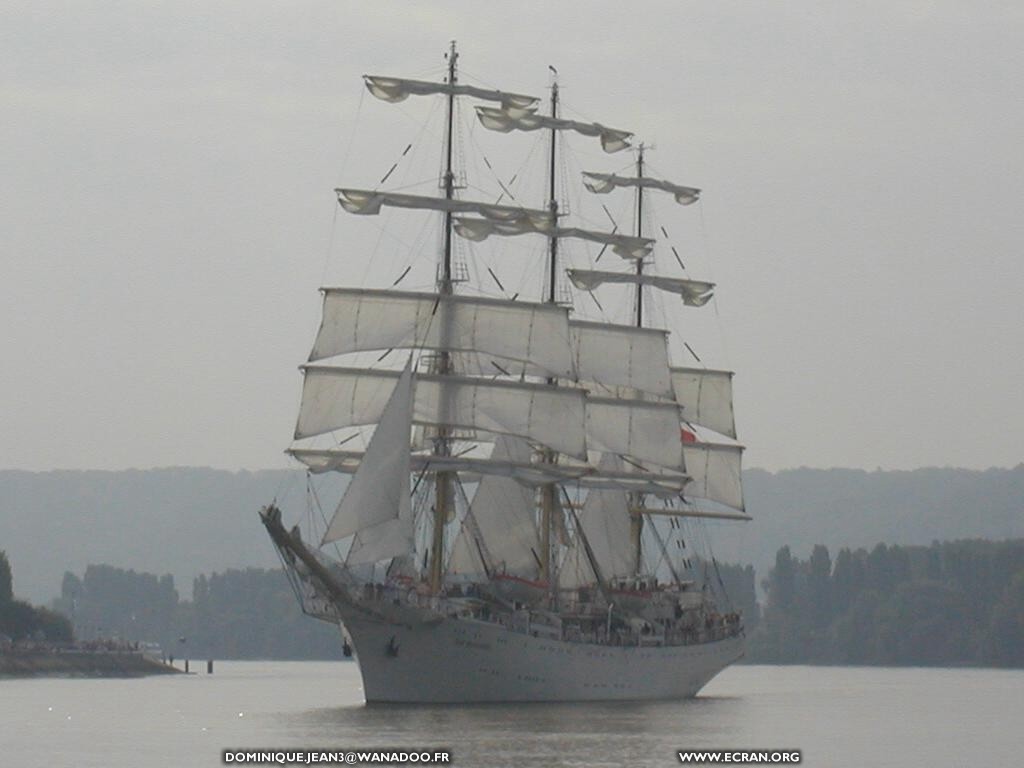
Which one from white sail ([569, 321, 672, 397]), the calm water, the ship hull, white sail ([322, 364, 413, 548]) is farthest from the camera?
white sail ([569, 321, 672, 397])

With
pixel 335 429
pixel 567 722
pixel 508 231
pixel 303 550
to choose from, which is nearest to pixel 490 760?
pixel 567 722

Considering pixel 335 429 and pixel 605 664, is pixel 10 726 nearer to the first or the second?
pixel 335 429

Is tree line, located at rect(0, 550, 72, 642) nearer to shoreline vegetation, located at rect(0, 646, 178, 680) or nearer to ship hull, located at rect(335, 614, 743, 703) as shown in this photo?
shoreline vegetation, located at rect(0, 646, 178, 680)

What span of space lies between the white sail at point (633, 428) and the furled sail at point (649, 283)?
7.89 metres

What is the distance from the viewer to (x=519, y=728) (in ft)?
276

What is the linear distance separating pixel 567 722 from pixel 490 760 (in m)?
19.3

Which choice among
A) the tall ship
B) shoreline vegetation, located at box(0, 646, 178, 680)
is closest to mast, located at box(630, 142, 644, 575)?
the tall ship

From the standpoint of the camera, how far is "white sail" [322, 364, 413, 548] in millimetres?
91688

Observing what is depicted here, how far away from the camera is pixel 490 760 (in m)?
70.2

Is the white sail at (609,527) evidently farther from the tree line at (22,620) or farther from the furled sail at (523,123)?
the tree line at (22,620)

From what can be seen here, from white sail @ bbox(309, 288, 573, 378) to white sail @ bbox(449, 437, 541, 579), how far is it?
16.3ft

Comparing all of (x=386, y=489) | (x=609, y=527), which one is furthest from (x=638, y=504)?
(x=386, y=489)

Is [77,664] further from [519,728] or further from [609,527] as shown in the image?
[519,728]

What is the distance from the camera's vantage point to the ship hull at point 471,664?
96.2 m
